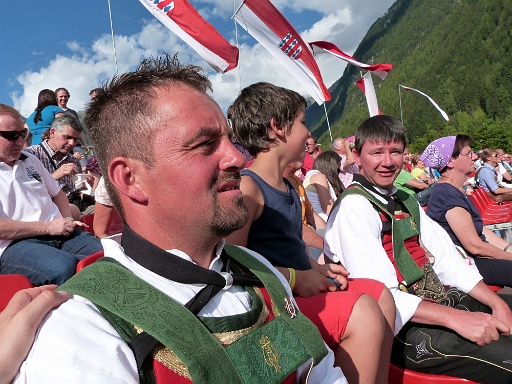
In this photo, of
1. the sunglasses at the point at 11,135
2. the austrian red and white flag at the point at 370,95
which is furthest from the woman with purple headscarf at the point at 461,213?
the austrian red and white flag at the point at 370,95

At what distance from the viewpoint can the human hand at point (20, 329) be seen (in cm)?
104

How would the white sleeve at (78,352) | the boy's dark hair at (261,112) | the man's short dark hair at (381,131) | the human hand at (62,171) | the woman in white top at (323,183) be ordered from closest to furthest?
the white sleeve at (78,352), the boy's dark hair at (261,112), the man's short dark hair at (381,131), the human hand at (62,171), the woman in white top at (323,183)

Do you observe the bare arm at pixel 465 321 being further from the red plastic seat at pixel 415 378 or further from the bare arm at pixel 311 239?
the bare arm at pixel 311 239

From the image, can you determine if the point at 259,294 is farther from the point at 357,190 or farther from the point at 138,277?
the point at 357,190

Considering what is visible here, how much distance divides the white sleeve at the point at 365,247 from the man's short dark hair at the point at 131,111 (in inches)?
50.0

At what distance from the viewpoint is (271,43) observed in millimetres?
7383

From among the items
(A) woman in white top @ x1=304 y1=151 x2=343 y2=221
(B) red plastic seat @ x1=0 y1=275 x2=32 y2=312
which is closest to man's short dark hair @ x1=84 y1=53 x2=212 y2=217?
→ (B) red plastic seat @ x1=0 y1=275 x2=32 y2=312

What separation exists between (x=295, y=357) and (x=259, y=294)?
209 millimetres

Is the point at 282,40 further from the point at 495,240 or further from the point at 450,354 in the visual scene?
the point at 450,354

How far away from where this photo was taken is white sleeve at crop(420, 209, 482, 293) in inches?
112

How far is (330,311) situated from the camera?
71.4 inches

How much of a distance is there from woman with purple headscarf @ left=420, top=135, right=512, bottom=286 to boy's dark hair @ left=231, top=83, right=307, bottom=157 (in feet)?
5.38

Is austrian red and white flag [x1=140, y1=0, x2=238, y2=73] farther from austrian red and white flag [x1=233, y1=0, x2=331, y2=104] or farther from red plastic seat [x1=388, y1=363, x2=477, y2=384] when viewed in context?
red plastic seat [x1=388, y1=363, x2=477, y2=384]

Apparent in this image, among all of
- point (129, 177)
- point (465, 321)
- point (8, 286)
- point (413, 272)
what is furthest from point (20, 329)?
point (413, 272)
